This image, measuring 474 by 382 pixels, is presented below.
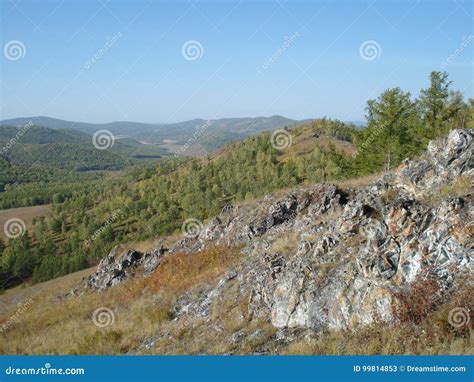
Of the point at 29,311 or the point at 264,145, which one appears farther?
the point at 264,145

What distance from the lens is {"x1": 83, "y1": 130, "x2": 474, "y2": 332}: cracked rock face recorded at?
1064 centimetres

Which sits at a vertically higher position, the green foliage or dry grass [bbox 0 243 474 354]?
the green foliage

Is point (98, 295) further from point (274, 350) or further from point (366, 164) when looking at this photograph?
point (366, 164)

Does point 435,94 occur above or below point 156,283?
above

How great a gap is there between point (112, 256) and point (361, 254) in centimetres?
2092

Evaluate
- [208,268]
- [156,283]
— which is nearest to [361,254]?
Result: [208,268]

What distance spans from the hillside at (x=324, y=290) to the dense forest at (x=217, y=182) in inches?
787

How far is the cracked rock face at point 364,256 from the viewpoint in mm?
10641

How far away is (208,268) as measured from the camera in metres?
21.1

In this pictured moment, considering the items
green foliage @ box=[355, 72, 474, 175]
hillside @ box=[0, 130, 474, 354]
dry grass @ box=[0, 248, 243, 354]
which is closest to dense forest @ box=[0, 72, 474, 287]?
green foliage @ box=[355, 72, 474, 175]

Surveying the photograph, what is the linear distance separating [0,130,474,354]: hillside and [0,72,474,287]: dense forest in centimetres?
1999

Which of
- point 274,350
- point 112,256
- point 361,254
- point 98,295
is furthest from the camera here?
point 112,256

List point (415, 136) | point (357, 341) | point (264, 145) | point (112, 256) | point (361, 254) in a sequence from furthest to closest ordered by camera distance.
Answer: point (264, 145) → point (415, 136) → point (112, 256) → point (361, 254) → point (357, 341)

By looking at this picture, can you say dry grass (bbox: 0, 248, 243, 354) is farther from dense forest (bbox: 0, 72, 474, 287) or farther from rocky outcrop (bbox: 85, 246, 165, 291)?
dense forest (bbox: 0, 72, 474, 287)
